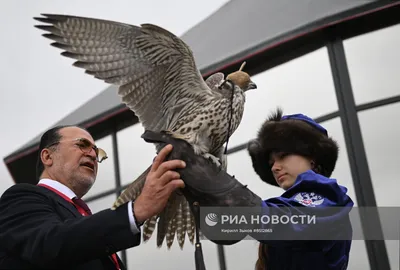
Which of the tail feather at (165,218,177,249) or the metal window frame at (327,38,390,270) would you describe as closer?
the tail feather at (165,218,177,249)

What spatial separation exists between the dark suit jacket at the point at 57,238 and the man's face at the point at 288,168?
0.60 m

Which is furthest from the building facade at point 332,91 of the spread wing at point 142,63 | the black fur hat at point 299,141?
the black fur hat at point 299,141

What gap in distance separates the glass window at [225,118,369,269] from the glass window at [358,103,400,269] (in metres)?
0.23

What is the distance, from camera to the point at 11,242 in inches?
80.4

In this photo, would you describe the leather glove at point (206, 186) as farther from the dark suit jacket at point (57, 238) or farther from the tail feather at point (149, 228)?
the tail feather at point (149, 228)

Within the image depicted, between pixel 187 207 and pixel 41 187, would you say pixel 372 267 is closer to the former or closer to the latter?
pixel 187 207

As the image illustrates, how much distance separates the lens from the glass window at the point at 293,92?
6348 mm

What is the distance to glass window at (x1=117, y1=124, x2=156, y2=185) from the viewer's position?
289 inches

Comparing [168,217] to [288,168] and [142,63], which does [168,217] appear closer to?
[288,168]

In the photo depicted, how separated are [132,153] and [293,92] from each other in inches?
84.7

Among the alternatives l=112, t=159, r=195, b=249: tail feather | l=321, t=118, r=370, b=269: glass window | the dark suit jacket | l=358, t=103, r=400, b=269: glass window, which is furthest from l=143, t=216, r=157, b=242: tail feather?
l=358, t=103, r=400, b=269: glass window

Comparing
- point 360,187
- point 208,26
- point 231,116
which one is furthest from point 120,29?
point 208,26

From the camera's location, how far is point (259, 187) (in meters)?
6.20

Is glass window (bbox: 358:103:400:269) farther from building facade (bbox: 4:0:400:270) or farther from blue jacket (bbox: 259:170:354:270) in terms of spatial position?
blue jacket (bbox: 259:170:354:270)
